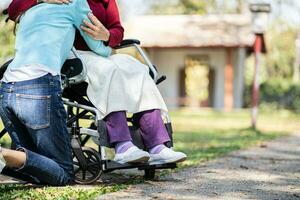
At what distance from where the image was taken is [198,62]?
87.4 ft

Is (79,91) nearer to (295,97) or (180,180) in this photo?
(180,180)

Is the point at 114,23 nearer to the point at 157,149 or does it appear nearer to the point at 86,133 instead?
the point at 86,133

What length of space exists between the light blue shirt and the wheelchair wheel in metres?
0.64

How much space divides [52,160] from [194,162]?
7.09 ft

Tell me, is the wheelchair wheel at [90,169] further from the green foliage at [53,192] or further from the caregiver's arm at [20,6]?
the caregiver's arm at [20,6]

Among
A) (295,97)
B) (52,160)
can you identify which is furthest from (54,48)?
(295,97)

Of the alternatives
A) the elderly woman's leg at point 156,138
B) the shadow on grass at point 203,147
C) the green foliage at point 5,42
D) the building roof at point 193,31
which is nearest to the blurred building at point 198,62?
the building roof at point 193,31

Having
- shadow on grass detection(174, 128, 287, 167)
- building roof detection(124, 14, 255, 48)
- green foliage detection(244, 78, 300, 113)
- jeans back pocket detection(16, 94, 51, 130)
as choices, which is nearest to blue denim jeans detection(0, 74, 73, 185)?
jeans back pocket detection(16, 94, 51, 130)

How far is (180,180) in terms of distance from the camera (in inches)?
187

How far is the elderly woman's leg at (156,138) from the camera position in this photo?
4.47 m

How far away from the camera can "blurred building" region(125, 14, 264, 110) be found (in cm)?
2573

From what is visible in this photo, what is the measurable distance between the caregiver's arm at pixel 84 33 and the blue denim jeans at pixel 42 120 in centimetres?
40

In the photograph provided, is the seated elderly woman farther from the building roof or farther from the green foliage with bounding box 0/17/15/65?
the building roof

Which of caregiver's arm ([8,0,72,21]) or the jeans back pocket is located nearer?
the jeans back pocket
